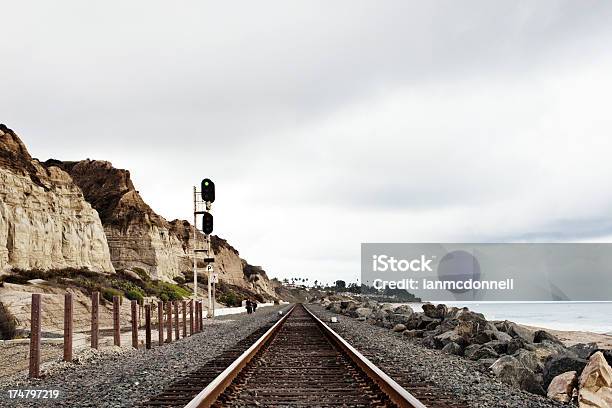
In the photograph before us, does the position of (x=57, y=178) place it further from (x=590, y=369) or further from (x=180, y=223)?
(x=180, y=223)

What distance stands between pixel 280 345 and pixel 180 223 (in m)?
92.9

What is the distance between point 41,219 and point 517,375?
39946 millimetres

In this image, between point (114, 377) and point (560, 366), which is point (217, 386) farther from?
Answer: point (560, 366)

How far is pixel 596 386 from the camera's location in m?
8.59

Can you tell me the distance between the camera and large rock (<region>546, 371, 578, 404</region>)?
9.24m

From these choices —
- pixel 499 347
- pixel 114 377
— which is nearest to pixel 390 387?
pixel 114 377

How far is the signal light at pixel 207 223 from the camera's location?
3619 centimetres

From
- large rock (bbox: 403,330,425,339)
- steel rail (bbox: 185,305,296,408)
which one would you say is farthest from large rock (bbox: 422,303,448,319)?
steel rail (bbox: 185,305,296,408)

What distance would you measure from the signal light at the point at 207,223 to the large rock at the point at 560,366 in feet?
88.4

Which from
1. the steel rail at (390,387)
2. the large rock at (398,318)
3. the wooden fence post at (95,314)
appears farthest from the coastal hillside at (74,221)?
the steel rail at (390,387)

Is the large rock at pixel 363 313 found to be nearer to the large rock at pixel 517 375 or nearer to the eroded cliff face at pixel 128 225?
the large rock at pixel 517 375

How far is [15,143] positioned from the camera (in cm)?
4697

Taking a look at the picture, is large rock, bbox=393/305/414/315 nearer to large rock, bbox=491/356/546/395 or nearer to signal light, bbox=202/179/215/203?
signal light, bbox=202/179/215/203

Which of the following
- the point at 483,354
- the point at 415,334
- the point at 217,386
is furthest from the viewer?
the point at 415,334
